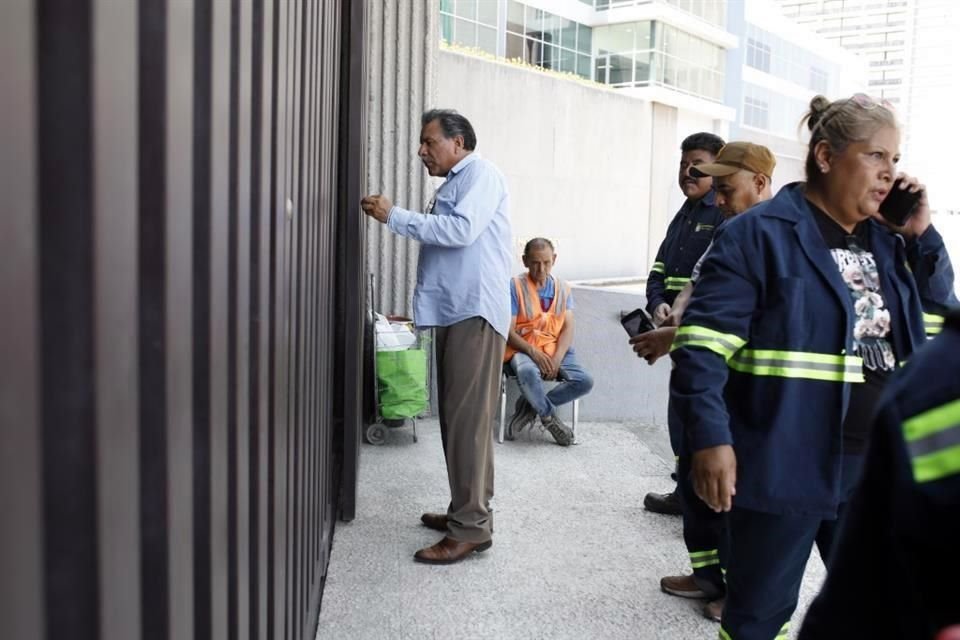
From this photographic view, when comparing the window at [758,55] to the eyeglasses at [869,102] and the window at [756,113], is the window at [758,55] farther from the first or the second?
the eyeglasses at [869,102]

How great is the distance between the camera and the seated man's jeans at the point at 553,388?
6391 millimetres

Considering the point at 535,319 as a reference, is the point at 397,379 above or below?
below

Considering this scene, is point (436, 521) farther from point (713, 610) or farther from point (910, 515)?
point (910, 515)

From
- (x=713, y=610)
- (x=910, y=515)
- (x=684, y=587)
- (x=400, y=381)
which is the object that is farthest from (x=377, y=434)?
(x=910, y=515)

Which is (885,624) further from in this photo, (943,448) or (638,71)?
(638,71)

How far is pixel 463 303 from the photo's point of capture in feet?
13.4

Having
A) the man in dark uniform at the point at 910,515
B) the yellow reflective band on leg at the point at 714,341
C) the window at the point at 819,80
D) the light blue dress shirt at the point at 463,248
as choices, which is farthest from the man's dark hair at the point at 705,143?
the window at the point at 819,80

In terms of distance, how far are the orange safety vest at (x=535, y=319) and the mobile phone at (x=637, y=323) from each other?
2.20m

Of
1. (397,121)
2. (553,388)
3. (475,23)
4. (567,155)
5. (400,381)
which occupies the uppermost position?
(475,23)

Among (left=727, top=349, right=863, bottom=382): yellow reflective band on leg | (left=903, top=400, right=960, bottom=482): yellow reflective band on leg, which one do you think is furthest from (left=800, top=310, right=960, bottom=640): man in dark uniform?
(left=727, top=349, right=863, bottom=382): yellow reflective band on leg

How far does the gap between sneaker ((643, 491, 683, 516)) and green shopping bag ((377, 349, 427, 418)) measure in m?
1.71

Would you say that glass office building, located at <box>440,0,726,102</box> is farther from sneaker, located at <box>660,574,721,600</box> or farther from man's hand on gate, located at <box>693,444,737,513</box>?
man's hand on gate, located at <box>693,444,737,513</box>

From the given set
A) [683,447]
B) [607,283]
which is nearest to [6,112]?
[683,447]

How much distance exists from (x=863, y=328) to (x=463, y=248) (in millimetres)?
1953
